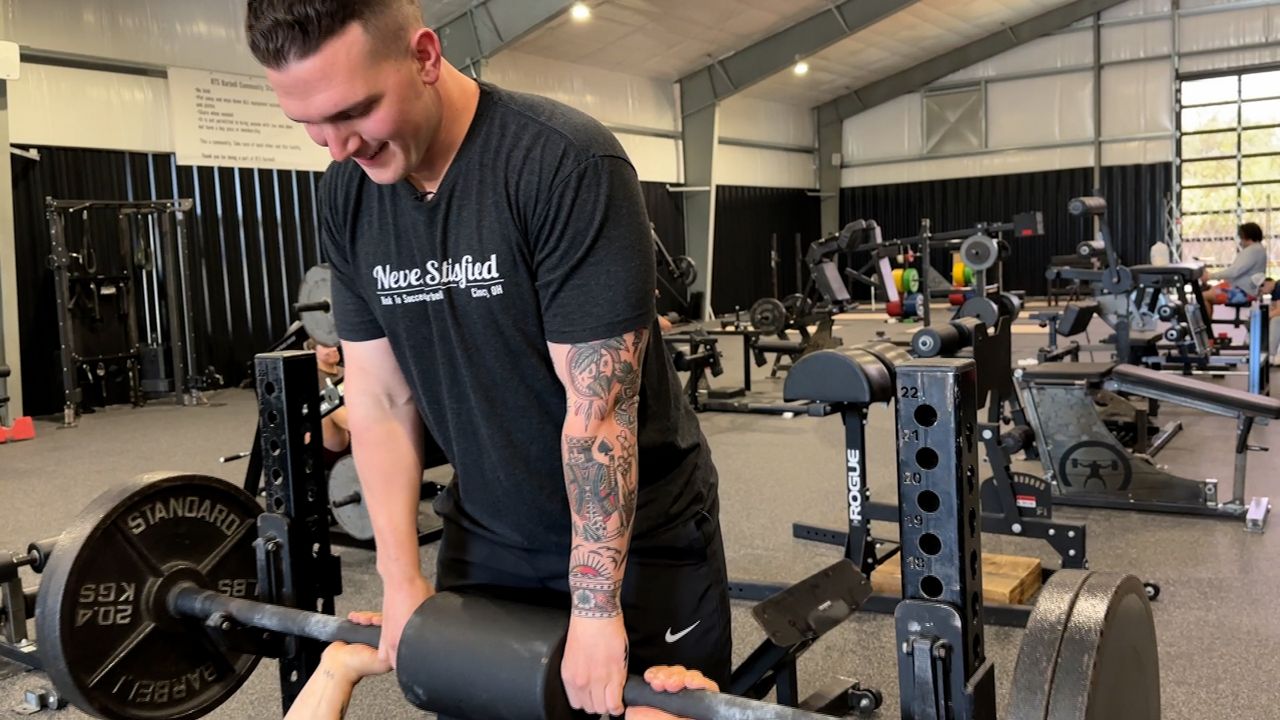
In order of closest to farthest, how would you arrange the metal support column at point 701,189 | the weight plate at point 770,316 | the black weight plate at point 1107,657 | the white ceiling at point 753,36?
the black weight plate at point 1107,657 < the weight plate at point 770,316 < the white ceiling at point 753,36 < the metal support column at point 701,189

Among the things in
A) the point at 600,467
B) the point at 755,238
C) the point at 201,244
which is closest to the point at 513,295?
the point at 600,467

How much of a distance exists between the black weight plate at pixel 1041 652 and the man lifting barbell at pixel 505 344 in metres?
0.43

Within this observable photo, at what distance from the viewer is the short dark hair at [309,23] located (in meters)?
1.01

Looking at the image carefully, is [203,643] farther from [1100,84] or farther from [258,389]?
[1100,84]

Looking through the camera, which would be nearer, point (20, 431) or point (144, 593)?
point (144, 593)

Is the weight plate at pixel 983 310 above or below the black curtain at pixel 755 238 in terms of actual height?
below

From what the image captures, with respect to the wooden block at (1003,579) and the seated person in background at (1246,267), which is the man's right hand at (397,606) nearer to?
the wooden block at (1003,579)

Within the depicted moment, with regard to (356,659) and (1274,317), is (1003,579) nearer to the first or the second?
(356,659)

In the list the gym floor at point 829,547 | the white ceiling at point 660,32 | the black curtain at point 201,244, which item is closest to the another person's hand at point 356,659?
the gym floor at point 829,547

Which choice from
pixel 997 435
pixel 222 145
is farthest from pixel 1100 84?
pixel 997 435

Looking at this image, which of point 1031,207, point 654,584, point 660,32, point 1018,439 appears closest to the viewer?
point 654,584

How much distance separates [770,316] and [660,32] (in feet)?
17.6

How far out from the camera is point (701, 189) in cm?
1395

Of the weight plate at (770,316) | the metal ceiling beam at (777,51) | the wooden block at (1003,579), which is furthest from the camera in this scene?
→ the metal ceiling beam at (777,51)
